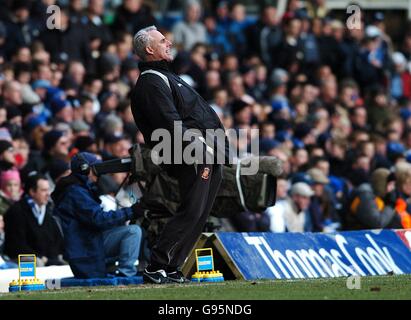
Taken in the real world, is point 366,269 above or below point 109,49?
below

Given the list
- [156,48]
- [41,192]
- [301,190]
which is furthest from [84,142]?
[156,48]

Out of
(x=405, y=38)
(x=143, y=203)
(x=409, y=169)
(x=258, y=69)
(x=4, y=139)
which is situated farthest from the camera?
(x=405, y=38)

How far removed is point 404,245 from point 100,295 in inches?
195

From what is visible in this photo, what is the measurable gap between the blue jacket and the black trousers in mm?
1018

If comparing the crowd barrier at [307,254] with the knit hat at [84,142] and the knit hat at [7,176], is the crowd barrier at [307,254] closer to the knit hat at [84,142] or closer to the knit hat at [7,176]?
the knit hat at [7,176]

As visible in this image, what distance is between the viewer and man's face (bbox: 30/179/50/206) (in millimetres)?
15055

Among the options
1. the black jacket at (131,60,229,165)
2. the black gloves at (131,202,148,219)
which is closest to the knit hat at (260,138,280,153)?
the black gloves at (131,202,148,219)

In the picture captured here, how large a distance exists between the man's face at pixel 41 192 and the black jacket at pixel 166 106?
3.19 metres

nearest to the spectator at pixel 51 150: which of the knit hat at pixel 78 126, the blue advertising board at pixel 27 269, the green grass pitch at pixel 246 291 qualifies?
the knit hat at pixel 78 126

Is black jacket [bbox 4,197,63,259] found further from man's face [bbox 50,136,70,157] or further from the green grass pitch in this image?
the green grass pitch

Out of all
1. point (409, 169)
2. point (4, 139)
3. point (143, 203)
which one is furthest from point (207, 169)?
point (409, 169)

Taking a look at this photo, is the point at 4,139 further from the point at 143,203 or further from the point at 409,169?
the point at 409,169

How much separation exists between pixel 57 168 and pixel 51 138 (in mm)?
1108

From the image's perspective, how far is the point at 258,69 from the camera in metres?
24.0
